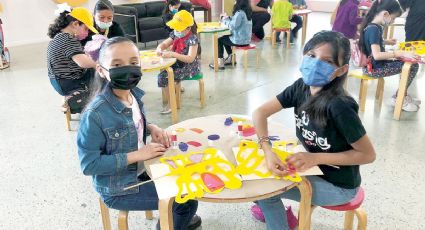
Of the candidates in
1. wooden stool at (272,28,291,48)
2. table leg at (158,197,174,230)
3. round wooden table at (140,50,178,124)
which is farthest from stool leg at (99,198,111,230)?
wooden stool at (272,28,291,48)

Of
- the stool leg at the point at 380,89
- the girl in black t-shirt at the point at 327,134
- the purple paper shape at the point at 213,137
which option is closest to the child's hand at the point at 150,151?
the purple paper shape at the point at 213,137

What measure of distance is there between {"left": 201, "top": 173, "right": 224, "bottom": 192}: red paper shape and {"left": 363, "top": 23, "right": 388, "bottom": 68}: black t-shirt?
274cm

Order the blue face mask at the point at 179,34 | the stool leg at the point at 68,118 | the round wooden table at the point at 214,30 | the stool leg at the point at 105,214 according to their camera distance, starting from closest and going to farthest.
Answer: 1. the stool leg at the point at 105,214
2. the stool leg at the point at 68,118
3. the blue face mask at the point at 179,34
4. the round wooden table at the point at 214,30

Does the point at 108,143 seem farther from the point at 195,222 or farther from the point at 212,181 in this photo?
the point at 195,222

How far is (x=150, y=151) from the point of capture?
1582 millimetres

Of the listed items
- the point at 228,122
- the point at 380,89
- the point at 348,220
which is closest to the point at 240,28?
the point at 380,89

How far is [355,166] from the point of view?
5.29 feet

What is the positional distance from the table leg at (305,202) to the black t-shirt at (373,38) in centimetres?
253

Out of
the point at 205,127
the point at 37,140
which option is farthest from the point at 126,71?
the point at 37,140

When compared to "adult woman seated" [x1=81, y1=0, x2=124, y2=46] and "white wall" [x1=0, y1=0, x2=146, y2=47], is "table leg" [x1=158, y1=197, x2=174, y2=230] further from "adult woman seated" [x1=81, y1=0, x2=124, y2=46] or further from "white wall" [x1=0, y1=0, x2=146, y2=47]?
"white wall" [x1=0, y1=0, x2=146, y2=47]

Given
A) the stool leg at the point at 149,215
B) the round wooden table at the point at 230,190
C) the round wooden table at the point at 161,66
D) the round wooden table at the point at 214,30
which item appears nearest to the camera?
the round wooden table at the point at 230,190

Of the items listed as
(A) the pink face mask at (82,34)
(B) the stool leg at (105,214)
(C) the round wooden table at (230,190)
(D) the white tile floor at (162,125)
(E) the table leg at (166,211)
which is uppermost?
(A) the pink face mask at (82,34)

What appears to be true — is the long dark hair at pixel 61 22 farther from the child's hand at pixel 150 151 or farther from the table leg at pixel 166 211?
the table leg at pixel 166 211

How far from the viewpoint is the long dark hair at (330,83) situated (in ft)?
5.02
